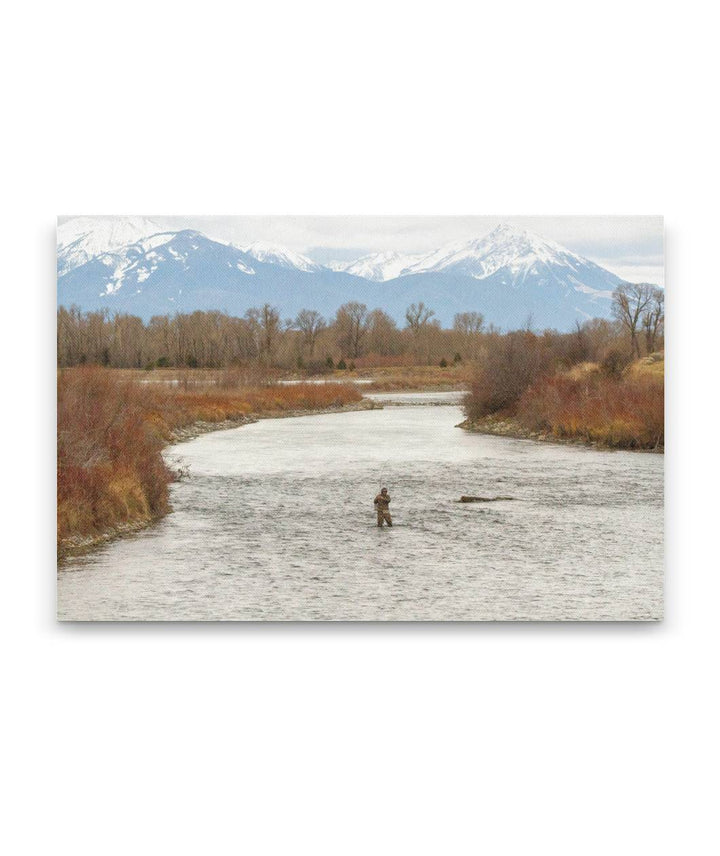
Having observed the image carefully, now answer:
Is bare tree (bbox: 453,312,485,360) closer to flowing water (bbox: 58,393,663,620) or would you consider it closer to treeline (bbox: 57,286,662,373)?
treeline (bbox: 57,286,662,373)

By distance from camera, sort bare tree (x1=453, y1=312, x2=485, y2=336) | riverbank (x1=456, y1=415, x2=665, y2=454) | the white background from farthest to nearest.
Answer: riverbank (x1=456, y1=415, x2=665, y2=454) → bare tree (x1=453, y1=312, x2=485, y2=336) → the white background

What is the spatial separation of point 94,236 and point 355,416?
1.94 meters

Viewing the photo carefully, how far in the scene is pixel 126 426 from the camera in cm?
629

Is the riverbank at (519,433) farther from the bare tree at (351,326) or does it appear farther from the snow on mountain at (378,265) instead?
the snow on mountain at (378,265)

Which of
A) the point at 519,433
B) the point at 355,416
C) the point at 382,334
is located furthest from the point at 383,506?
the point at 519,433

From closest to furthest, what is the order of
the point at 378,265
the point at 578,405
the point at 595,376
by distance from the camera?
1. the point at 378,265
2. the point at 595,376
3. the point at 578,405

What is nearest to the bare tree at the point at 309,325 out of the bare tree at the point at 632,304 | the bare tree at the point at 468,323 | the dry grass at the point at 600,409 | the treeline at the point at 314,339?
the treeline at the point at 314,339

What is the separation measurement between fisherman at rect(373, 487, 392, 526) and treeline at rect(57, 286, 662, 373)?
83cm

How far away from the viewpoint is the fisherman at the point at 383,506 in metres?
6.01

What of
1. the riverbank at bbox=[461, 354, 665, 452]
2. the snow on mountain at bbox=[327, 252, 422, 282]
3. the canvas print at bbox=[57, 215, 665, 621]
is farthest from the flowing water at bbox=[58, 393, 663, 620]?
the snow on mountain at bbox=[327, 252, 422, 282]

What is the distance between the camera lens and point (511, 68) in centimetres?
568

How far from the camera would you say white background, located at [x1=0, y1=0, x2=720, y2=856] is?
5.46 metres

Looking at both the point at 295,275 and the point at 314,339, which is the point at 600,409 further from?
the point at 295,275
